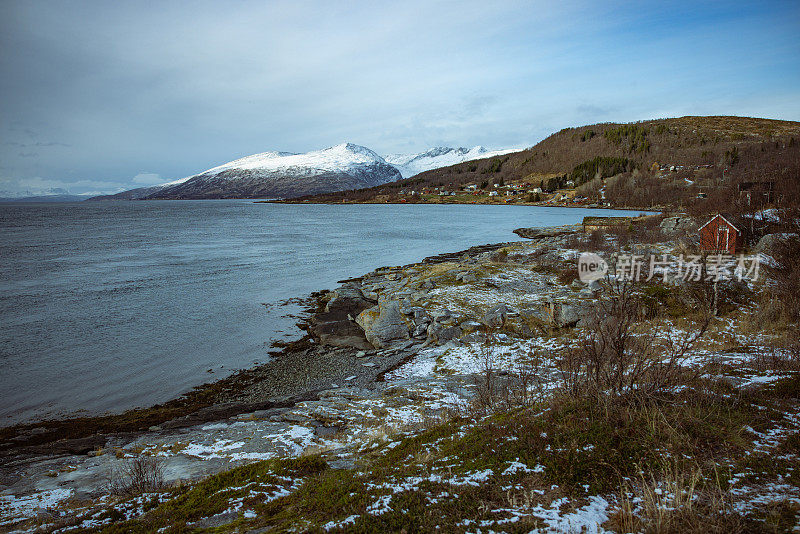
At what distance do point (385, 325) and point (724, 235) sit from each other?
67.7 ft

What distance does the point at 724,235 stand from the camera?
2261 cm

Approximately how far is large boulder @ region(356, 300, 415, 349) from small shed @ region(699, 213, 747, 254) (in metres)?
17.7

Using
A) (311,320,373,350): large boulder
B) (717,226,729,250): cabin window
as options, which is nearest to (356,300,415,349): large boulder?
(311,320,373,350): large boulder

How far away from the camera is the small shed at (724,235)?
72.8 feet

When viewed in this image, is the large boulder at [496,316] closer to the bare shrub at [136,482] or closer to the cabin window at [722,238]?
the bare shrub at [136,482]

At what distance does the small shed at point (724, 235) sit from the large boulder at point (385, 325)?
1769cm

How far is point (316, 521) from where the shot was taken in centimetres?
437

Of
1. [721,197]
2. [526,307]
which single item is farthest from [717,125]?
[526,307]

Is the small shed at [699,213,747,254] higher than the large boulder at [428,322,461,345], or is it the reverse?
the small shed at [699,213,747,254]

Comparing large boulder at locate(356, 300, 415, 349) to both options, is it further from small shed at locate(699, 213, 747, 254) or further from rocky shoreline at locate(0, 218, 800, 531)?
small shed at locate(699, 213, 747, 254)

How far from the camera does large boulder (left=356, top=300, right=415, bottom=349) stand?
18406 mm

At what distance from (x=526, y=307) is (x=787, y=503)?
14593 mm
